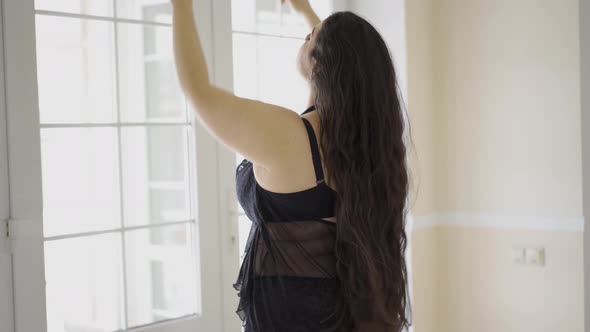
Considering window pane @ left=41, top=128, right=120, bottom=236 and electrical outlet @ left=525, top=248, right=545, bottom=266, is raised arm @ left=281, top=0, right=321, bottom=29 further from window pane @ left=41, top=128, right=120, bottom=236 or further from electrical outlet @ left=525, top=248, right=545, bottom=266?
electrical outlet @ left=525, top=248, right=545, bottom=266

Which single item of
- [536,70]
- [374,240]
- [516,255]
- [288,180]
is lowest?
[516,255]

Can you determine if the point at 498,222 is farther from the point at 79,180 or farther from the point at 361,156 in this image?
the point at 79,180

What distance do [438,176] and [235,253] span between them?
3.91 feet

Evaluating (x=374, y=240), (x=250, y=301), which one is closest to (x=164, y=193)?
(x=250, y=301)

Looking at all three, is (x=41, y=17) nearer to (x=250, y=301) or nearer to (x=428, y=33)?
(x=250, y=301)

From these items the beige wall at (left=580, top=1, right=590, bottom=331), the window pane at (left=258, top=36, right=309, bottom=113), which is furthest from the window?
the beige wall at (left=580, top=1, right=590, bottom=331)

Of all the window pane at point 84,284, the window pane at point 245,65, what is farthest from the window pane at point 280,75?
the window pane at point 84,284

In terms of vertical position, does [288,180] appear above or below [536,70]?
below

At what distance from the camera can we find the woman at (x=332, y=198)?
6.05ft

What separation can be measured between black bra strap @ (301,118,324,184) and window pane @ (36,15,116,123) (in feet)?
3.02

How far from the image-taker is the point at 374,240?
6.23 feet

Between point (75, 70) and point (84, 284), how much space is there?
0.70m

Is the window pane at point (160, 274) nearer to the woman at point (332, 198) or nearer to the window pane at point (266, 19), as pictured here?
the woman at point (332, 198)

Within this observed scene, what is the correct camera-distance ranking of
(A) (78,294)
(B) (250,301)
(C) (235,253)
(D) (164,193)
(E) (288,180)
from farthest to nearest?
(C) (235,253) < (D) (164,193) < (A) (78,294) < (B) (250,301) < (E) (288,180)
